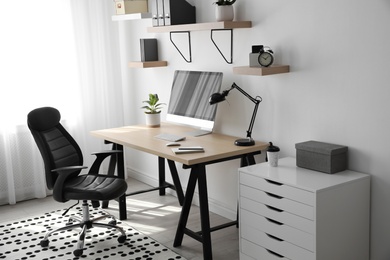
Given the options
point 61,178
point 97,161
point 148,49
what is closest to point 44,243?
point 61,178

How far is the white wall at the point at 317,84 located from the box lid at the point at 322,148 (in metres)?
0.07

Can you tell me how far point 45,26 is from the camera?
16.5ft

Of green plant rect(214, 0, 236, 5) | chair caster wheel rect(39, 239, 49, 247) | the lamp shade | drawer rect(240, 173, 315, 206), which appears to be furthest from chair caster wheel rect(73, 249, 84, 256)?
green plant rect(214, 0, 236, 5)

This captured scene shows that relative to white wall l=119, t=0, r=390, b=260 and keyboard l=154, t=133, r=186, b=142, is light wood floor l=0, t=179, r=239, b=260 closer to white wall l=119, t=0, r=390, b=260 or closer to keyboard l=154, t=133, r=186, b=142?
white wall l=119, t=0, r=390, b=260

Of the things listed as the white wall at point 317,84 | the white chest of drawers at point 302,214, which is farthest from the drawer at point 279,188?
the white wall at point 317,84

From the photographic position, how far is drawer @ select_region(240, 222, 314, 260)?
2.98 meters

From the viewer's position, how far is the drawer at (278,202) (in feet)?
9.59

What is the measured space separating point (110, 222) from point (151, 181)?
49.8 inches

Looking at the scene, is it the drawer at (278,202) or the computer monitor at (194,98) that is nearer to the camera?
the drawer at (278,202)

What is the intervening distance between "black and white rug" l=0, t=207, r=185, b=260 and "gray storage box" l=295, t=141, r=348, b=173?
3.69ft

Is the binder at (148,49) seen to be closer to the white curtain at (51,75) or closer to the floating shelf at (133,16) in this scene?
the floating shelf at (133,16)

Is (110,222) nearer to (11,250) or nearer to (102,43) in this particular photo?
(11,250)

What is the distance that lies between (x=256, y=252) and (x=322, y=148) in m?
0.78

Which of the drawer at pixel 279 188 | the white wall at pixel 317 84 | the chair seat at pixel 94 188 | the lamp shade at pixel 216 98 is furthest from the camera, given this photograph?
the lamp shade at pixel 216 98
